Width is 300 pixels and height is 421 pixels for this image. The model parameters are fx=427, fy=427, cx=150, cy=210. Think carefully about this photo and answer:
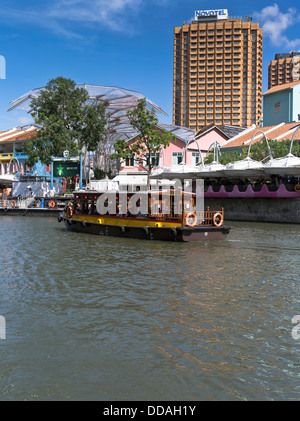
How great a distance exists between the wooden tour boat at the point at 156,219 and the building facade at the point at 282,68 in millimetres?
143473

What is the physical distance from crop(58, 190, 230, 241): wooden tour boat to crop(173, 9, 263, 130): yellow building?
10352 cm

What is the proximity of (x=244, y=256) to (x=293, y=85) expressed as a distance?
46.2m

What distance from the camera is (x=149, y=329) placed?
306 inches

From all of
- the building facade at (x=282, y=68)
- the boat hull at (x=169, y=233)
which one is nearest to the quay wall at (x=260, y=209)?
the boat hull at (x=169, y=233)

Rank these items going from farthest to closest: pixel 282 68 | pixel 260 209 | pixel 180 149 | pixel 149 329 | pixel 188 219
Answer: pixel 282 68
pixel 180 149
pixel 260 209
pixel 188 219
pixel 149 329

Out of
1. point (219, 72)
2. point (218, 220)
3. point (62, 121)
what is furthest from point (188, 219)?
point (219, 72)

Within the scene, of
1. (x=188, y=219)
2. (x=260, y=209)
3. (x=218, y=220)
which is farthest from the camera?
(x=260, y=209)

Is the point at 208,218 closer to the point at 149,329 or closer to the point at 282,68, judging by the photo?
the point at 149,329

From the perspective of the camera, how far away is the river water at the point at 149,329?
18.7 feet

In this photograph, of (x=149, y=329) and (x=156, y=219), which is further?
(x=156, y=219)

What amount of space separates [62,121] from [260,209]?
24.2 meters

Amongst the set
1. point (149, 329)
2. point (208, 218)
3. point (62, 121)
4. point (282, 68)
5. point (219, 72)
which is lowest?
point (149, 329)

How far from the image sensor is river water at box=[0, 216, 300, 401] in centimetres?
570
